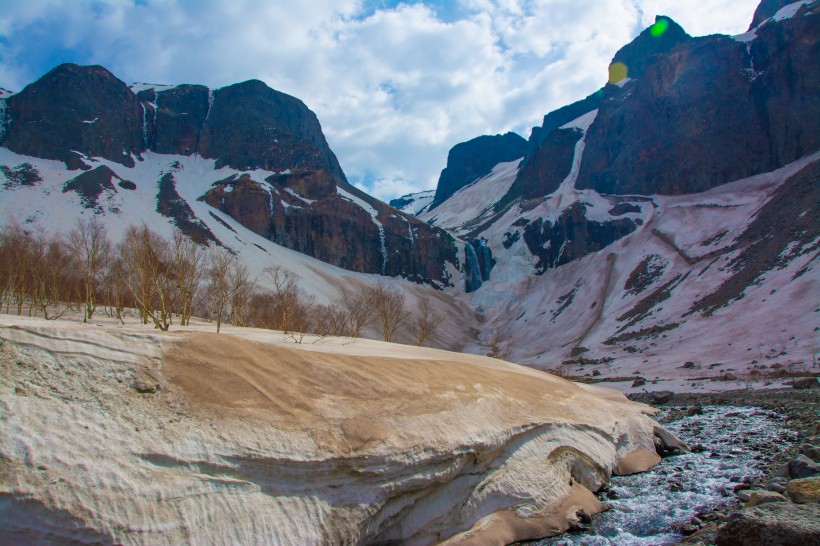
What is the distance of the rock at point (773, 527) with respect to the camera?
23.9 feet

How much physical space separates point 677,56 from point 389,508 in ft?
419

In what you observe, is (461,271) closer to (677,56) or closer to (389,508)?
(677,56)

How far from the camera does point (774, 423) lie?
68.0 ft

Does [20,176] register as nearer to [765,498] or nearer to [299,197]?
[299,197]

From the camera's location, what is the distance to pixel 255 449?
8922mm

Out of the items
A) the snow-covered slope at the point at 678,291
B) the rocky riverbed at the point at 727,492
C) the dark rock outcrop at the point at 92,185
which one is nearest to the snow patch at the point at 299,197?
the dark rock outcrop at the point at 92,185

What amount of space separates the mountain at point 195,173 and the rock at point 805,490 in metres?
88.6

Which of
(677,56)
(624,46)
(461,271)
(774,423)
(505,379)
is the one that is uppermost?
(624,46)

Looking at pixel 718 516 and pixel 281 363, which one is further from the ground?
pixel 281 363

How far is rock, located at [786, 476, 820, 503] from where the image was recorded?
9.44m

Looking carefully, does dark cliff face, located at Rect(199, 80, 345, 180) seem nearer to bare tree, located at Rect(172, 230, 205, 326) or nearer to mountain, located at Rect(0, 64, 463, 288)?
mountain, located at Rect(0, 64, 463, 288)

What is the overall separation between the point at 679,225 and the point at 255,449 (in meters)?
94.5

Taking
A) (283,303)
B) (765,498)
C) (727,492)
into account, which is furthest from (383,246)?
(765,498)

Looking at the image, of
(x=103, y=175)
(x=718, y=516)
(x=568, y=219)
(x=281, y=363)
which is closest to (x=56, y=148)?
(x=103, y=175)
